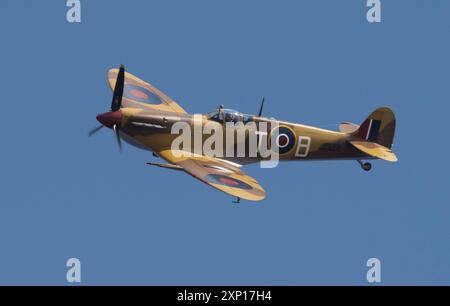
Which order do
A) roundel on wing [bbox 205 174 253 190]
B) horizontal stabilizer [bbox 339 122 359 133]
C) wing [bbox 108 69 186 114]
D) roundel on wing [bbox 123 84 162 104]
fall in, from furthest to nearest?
roundel on wing [bbox 123 84 162 104] → wing [bbox 108 69 186 114] → horizontal stabilizer [bbox 339 122 359 133] → roundel on wing [bbox 205 174 253 190]

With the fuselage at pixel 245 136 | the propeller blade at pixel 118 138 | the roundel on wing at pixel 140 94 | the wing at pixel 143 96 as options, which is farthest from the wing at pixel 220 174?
the roundel on wing at pixel 140 94

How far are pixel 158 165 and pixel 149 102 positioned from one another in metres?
4.24

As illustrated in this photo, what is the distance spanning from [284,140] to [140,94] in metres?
5.06

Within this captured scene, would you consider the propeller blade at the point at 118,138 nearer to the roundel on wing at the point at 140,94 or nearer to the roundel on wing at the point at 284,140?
the roundel on wing at the point at 140,94

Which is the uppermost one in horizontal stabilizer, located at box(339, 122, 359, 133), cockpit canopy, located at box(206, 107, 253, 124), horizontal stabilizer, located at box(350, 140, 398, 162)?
cockpit canopy, located at box(206, 107, 253, 124)

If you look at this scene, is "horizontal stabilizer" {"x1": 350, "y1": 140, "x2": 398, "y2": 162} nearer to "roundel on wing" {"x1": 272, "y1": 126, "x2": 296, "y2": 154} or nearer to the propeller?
"roundel on wing" {"x1": 272, "y1": 126, "x2": 296, "y2": 154}

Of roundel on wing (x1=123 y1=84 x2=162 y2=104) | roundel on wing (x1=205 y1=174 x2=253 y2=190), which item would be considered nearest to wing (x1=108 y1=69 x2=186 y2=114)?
roundel on wing (x1=123 y1=84 x2=162 y2=104)

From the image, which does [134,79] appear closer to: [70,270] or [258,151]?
[258,151]

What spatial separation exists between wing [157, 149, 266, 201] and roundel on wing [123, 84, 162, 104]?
324 centimetres

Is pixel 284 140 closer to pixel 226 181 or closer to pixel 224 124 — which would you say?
pixel 224 124

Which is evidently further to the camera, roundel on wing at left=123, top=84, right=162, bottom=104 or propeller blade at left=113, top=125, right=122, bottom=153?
roundel on wing at left=123, top=84, right=162, bottom=104

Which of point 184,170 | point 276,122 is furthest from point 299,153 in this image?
point 184,170

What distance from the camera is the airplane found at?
27609mm

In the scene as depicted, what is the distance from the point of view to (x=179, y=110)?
104 feet
